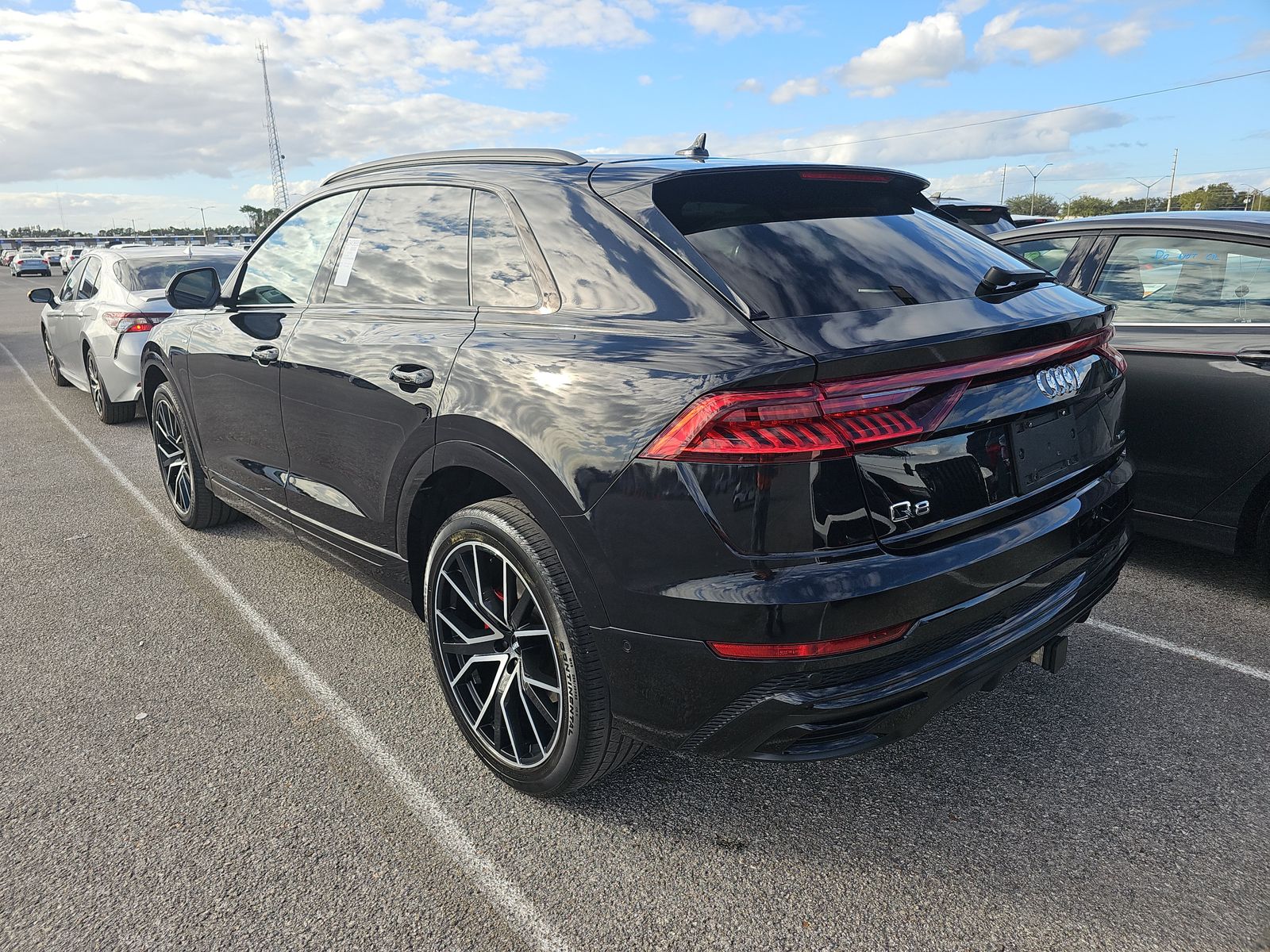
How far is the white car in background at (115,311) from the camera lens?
740 cm

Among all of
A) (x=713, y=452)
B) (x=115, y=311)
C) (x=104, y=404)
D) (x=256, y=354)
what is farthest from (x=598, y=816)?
(x=104, y=404)

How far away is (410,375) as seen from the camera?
2744mm

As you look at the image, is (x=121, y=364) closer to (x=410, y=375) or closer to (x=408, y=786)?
(x=410, y=375)

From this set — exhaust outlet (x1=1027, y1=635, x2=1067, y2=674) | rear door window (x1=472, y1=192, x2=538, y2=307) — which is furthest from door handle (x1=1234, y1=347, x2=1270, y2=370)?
rear door window (x1=472, y1=192, x2=538, y2=307)

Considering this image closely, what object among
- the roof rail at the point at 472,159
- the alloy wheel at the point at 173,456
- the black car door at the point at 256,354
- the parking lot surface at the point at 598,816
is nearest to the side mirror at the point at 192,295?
the black car door at the point at 256,354

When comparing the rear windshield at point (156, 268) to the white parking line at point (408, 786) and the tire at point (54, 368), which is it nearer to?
the tire at point (54, 368)

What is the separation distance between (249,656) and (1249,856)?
3.40 meters

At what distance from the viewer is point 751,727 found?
2031mm

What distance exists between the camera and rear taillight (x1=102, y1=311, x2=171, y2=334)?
23.9 feet

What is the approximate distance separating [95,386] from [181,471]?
4.14 m

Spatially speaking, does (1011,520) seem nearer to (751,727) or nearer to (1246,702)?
(751,727)

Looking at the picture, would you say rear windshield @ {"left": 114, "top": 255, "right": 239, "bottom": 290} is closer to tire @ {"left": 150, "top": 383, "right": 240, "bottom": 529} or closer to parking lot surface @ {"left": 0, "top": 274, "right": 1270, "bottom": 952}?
tire @ {"left": 150, "top": 383, "right": 240, "bottom": 529}

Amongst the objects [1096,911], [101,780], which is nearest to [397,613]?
[101,780]

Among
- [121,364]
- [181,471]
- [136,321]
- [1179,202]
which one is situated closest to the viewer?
[181,471]
